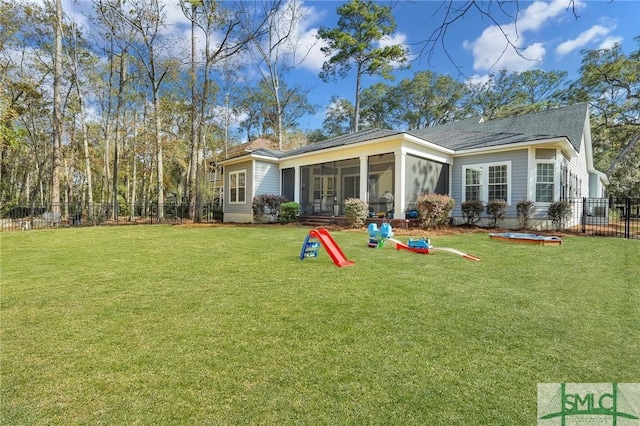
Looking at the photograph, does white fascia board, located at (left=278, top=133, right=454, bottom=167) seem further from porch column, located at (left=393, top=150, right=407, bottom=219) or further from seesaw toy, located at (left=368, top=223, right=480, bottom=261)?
seesaw toy, located at (left=368, top=223, right=480, bottom=261)

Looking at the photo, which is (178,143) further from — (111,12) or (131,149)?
(111,12)

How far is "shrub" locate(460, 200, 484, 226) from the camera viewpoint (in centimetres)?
1115

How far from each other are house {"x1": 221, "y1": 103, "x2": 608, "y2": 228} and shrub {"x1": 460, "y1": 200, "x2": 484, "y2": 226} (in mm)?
604

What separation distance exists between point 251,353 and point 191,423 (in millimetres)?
700

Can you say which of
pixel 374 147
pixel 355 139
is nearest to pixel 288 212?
pixel 355 139

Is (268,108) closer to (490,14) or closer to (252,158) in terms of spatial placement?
(252,158)

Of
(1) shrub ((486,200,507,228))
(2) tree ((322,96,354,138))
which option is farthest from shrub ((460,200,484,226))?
(2) tree ((322,96,354,138))

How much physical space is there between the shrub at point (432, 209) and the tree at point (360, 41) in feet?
43.1

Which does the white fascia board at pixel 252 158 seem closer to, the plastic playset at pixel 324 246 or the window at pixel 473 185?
the window at pixel 473 185

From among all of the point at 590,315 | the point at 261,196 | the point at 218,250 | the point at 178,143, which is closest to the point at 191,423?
the point at 590,315

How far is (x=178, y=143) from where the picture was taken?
2119 cm

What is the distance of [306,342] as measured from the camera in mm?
2396

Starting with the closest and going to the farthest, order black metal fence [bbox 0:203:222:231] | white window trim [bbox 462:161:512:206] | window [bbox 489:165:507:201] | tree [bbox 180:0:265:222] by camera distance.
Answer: white window trim [bbox 462:161:512:206] < window [bbox 489:165:507:201] < black metal fence [bbox 0:203:222:231] < tree [bbox 180:0:265:222]

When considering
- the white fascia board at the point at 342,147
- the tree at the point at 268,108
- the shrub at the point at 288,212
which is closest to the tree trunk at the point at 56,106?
the shrub at the point at 288,212
